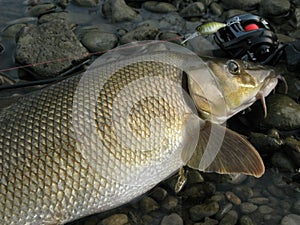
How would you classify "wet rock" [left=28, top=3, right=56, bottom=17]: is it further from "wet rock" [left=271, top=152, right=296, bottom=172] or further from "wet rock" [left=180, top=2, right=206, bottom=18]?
"wet rock" [left=271, top=152, right=296, bottom=172]

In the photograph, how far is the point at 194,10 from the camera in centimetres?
503

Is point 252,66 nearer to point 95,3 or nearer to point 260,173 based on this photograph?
point 260,173

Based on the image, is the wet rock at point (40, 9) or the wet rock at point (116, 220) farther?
the wet rock at point (40, 9)

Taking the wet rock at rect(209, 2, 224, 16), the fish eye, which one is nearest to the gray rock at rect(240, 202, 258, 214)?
the fish eye

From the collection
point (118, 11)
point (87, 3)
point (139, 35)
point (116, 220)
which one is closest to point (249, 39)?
point (139, 35)

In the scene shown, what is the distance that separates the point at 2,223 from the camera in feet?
8.80

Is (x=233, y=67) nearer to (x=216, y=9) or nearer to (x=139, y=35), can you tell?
(x=139, y=35)

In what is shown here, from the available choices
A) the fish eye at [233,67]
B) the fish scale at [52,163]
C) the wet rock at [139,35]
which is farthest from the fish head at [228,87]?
the wet rock at [139,35]

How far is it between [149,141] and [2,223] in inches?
41.3

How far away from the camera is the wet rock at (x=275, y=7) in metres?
4.95

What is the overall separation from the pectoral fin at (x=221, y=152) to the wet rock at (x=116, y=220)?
0.61 meters

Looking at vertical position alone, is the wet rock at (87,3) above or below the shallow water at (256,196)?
above

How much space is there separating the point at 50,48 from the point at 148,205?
197 cm

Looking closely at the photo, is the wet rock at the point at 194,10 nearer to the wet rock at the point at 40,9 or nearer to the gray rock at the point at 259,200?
the wet rock at the point at 40,9
